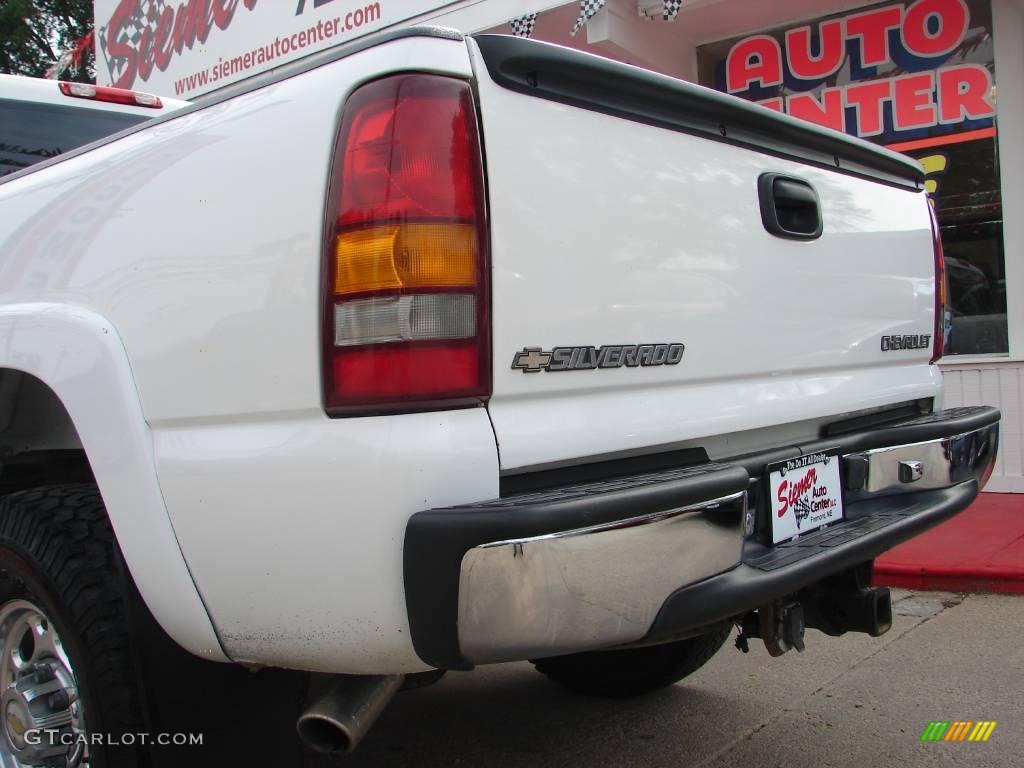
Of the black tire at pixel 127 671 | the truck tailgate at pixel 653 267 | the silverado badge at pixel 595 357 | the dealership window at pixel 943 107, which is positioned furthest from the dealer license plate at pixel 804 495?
the dealership window at pixel 943 107

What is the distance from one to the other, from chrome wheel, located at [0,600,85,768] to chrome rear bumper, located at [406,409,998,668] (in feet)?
3.12

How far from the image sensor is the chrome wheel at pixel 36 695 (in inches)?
81.7

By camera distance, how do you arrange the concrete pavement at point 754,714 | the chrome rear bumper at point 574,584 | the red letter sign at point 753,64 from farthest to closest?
the red letter sign at point 753,64, the concrete pavement at point 754,714, the chrome rear bumper at point 574,584

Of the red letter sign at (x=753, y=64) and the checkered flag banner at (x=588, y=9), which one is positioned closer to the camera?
the checkered flag banner at (x=588, y=9)

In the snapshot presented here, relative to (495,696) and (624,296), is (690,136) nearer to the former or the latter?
(624,296)

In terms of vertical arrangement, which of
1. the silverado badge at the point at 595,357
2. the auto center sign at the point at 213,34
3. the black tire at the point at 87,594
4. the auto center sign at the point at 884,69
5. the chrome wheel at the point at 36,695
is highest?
the auto center sign at the point at 213,34

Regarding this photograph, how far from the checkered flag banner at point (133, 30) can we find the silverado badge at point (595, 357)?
1052 centimetres

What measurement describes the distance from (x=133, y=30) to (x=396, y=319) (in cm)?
1118

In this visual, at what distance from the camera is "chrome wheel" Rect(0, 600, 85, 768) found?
208 cm

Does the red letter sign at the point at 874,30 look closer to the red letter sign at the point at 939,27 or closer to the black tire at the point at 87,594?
the red letter sign at the point at 939,27

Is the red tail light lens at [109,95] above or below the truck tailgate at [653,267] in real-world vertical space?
above

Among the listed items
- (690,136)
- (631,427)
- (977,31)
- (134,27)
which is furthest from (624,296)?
(134,27)

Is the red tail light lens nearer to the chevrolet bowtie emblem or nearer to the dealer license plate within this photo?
the chevrolet bowtie emblem

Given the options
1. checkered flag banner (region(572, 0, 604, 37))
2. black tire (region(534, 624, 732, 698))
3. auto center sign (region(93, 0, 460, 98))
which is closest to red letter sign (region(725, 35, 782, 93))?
checkered flag banner (region(572, 0, 604, 37))
